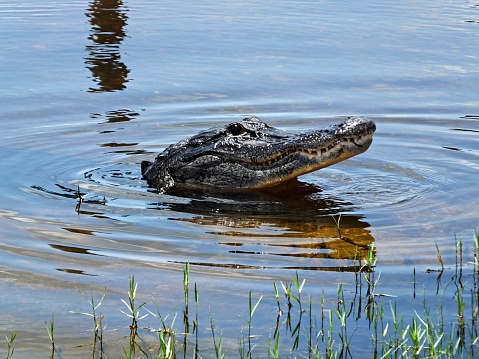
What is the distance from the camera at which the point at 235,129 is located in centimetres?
816

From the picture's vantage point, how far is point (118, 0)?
16.6 metres

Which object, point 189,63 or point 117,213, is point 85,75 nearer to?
point 189,63

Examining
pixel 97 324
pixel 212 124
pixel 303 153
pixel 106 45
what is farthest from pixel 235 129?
pixel 106 45

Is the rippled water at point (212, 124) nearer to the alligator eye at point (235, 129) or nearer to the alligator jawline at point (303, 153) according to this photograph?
the alligator jawline at point (303, 153)

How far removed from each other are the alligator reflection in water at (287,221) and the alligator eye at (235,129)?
54cm

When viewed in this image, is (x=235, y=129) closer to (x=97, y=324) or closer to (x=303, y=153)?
(x=303, y=153)

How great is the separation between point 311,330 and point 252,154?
3.39 meters

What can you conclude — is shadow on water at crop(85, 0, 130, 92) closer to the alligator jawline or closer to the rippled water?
the rippled water

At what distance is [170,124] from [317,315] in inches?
214

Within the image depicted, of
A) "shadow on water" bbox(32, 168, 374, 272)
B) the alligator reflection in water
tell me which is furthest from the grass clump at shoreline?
the alligator reflection in water

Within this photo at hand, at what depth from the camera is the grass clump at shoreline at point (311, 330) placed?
441 centimetres

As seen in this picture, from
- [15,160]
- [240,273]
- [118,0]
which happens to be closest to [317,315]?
[240,273]

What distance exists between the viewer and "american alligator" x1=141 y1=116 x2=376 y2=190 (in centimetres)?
755

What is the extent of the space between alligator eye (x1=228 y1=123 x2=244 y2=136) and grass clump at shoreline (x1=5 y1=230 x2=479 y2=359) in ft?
10.1
